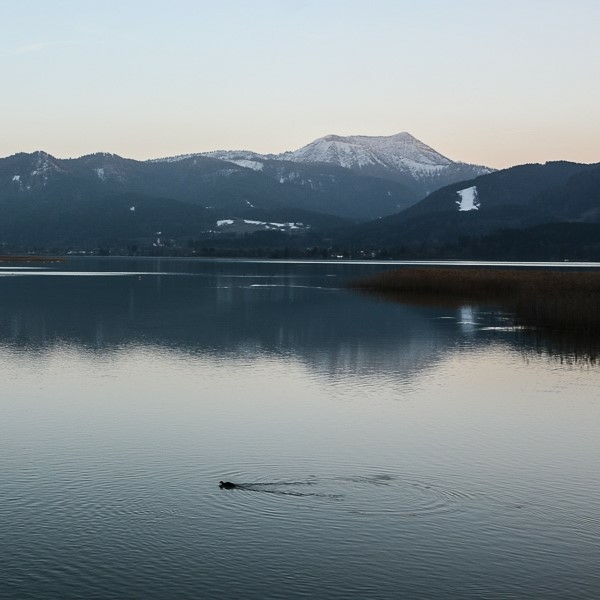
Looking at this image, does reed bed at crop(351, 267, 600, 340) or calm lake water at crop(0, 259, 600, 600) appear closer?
calm lake water at crop(0, 259, 600, 600)

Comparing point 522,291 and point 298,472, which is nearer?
point 298,472

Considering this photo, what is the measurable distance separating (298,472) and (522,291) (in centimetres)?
7114

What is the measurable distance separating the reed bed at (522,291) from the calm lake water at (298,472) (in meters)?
15.7

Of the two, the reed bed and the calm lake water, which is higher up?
the reed bed

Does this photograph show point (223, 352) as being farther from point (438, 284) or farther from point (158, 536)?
point (438, 284)

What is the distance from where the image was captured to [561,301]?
75.4 meters

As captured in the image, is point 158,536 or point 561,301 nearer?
point 158,536

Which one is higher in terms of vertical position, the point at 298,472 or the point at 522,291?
the point at 522,291

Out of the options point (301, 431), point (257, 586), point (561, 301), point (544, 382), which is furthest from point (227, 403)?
point (561, 301)

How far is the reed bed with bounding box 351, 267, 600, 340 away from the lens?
218 ft

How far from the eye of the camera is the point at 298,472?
24.3 m

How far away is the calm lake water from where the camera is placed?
17.2 m

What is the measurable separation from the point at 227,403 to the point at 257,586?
18342 mm

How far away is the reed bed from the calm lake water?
51.7ft
